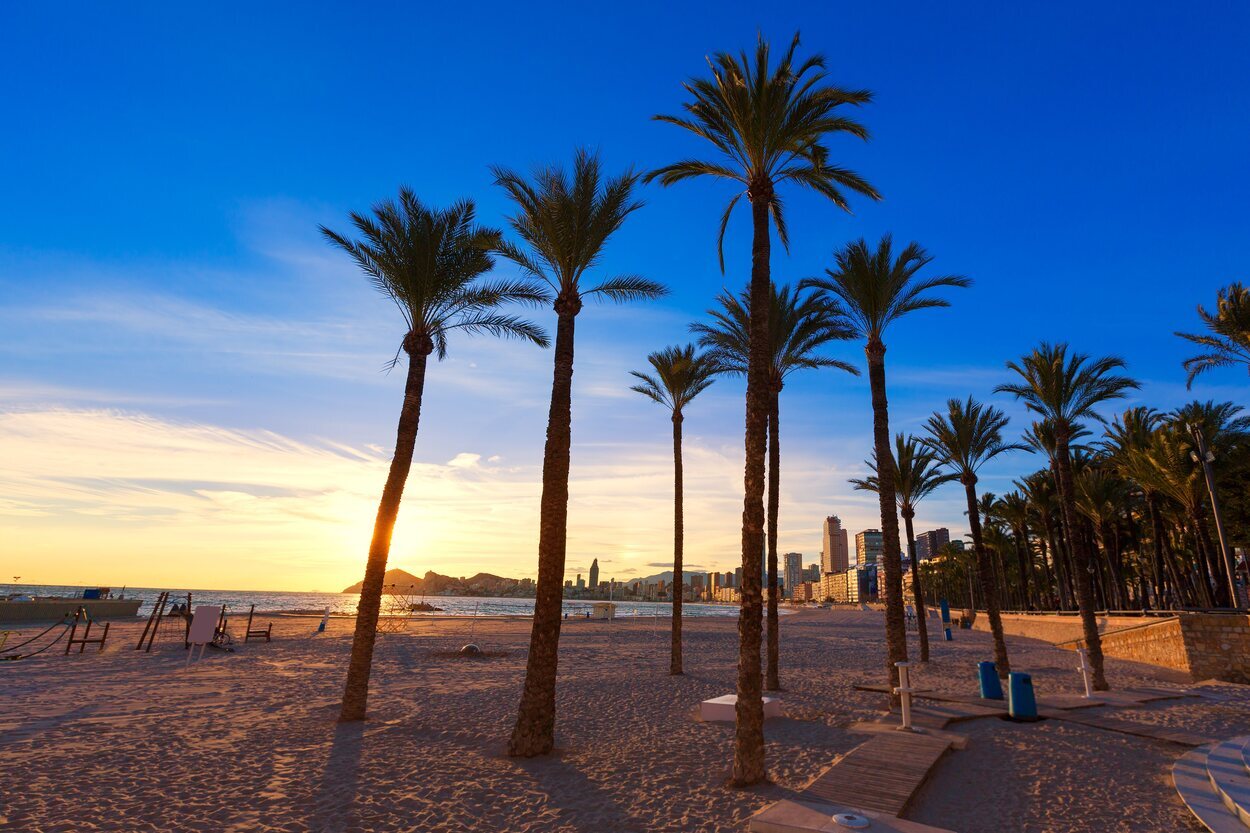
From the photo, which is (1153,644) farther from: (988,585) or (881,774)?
(881,774)

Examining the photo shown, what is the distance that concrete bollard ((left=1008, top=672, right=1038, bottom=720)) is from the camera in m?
12.3

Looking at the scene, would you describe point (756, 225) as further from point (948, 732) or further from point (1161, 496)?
point (1161, 496)

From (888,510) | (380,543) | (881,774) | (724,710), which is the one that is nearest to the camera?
(881,774)

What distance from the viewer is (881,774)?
27.7 ft

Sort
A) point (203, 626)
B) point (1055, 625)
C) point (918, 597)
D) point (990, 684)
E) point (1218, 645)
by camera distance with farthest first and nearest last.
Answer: point (1055, 625), point (918, 597), point (1218, 645), point (203, 626), point (990, 684)

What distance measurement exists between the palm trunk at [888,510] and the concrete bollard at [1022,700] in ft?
7.94

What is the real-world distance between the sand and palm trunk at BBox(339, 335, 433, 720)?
0.76 meters

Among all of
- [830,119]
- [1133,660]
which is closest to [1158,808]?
[830,119]

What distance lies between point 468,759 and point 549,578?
3.29m

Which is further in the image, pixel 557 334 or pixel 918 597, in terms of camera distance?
pixel 918 597

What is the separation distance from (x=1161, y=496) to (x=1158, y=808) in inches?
1658

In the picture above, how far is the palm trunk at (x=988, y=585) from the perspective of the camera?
19844mm

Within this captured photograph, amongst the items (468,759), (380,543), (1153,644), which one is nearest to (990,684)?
(468,759)

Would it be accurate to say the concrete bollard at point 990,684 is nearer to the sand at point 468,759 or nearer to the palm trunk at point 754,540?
the sand at point 468,759
